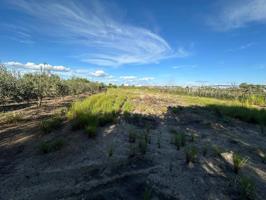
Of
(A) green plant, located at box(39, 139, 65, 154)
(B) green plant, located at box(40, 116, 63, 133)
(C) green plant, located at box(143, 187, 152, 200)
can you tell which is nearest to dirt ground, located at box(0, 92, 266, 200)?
(C) green plant, located at box(143, 187, 152, 200)

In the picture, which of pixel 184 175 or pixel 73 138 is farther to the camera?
pixel 73 138

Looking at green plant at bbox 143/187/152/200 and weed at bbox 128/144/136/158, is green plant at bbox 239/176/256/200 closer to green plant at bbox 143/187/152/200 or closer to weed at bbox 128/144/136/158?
green plant at bbox 143/187/152/200

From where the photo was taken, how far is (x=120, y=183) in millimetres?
4727

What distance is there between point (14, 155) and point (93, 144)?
7.62 ft

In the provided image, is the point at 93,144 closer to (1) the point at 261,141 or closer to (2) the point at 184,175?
(2) the point at 184,175

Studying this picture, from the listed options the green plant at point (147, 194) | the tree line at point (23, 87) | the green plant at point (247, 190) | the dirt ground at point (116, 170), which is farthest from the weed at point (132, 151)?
the tree line at point (23, 87)

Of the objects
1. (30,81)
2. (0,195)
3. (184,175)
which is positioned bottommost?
(0,195)

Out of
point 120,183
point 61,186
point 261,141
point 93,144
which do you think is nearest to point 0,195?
point 61,186

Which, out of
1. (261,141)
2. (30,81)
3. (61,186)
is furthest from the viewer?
(30,81)

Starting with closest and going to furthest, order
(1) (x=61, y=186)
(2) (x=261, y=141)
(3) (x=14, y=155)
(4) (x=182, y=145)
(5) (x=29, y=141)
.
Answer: (1) (x=61, y=186)
(3) (x=14, y=155)
(4) (x=182, y=145)
(5) (x=29, y=141)
(2) (x=261, y=141)

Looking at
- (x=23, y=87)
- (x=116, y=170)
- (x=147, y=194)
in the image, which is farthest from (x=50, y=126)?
(x=23, y=87)

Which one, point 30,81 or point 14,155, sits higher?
point 30,81

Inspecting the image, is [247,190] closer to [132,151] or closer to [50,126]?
[132,151]

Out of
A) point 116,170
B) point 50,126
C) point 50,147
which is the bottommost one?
point 116,170
